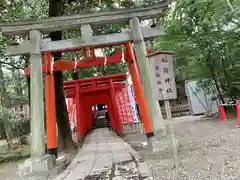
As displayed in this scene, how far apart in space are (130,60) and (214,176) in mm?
4549

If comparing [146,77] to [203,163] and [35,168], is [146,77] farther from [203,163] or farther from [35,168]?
[35,168]

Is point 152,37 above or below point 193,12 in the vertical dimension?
below

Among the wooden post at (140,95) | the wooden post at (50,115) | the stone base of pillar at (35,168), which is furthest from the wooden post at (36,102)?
the wooden post at (140,95)

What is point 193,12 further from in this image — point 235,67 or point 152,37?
point 152,37

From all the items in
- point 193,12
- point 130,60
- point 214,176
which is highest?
point 193,12

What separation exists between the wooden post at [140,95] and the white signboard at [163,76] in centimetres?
222

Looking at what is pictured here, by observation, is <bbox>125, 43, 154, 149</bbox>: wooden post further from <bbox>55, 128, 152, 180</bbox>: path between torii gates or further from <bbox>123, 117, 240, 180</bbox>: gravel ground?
<bbox>123, 117, 240, 180</bbox>: gravel ground

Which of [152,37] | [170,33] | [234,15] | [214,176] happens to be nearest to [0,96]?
[170,33]

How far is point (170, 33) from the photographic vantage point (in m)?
16.0

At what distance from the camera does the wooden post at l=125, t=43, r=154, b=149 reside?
7781 millimetres

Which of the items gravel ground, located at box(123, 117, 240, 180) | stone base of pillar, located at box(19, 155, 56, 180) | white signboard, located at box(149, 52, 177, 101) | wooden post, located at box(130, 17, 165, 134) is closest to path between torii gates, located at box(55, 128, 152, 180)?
gravel ground, located at box(123, 117, 240, 180)

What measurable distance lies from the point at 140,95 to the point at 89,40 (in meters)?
1.90

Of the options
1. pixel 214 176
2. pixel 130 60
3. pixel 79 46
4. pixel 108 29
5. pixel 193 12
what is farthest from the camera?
→ pixel 193 12

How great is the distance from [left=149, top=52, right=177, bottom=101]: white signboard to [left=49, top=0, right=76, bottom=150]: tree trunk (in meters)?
6.05
